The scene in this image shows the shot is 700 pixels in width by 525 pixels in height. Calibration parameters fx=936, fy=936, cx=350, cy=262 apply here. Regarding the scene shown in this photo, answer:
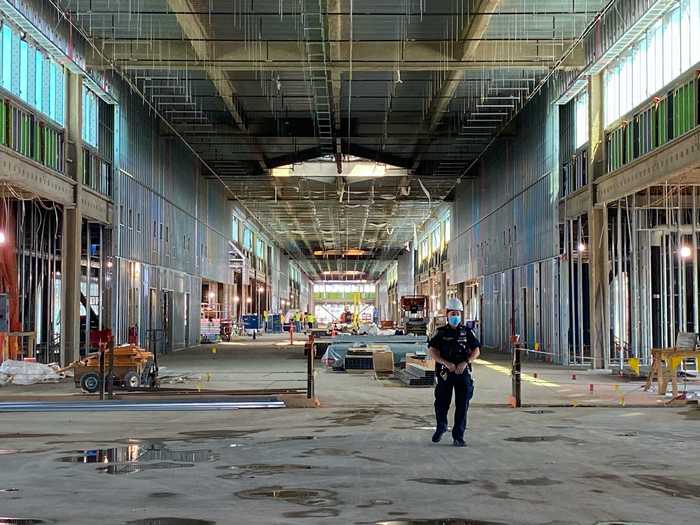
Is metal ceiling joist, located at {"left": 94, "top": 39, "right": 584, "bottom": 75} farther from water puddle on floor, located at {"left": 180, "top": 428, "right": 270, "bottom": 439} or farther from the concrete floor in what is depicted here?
water puddle on floor, located at {"left": 180, "top": 428, "right": 270, "bottom": 439}

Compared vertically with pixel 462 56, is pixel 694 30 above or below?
below

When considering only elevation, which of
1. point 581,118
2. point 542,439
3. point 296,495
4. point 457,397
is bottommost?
point 542,439

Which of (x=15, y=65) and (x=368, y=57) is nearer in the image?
(x=15, y=65)

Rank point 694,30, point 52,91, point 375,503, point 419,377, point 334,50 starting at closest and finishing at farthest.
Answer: point 375,503 < point 694,30 < point 419,377 < point 52,91 < point 334,50

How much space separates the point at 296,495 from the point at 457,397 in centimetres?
371

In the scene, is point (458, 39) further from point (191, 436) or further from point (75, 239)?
point (191, 436)

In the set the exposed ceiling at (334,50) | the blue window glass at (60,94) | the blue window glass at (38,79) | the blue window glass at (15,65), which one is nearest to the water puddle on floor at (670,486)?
the exposed ceiling at (334,50)

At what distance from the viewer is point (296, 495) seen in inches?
316

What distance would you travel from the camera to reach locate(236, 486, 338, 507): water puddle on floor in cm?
770

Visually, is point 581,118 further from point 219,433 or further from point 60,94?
point 219,433

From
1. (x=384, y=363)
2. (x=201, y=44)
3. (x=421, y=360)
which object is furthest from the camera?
(x=201, y=44)

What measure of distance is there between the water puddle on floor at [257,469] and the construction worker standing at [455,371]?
2.34m

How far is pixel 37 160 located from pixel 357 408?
1248 centimetres

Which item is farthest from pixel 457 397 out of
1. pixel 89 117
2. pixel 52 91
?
pixel 89 117
